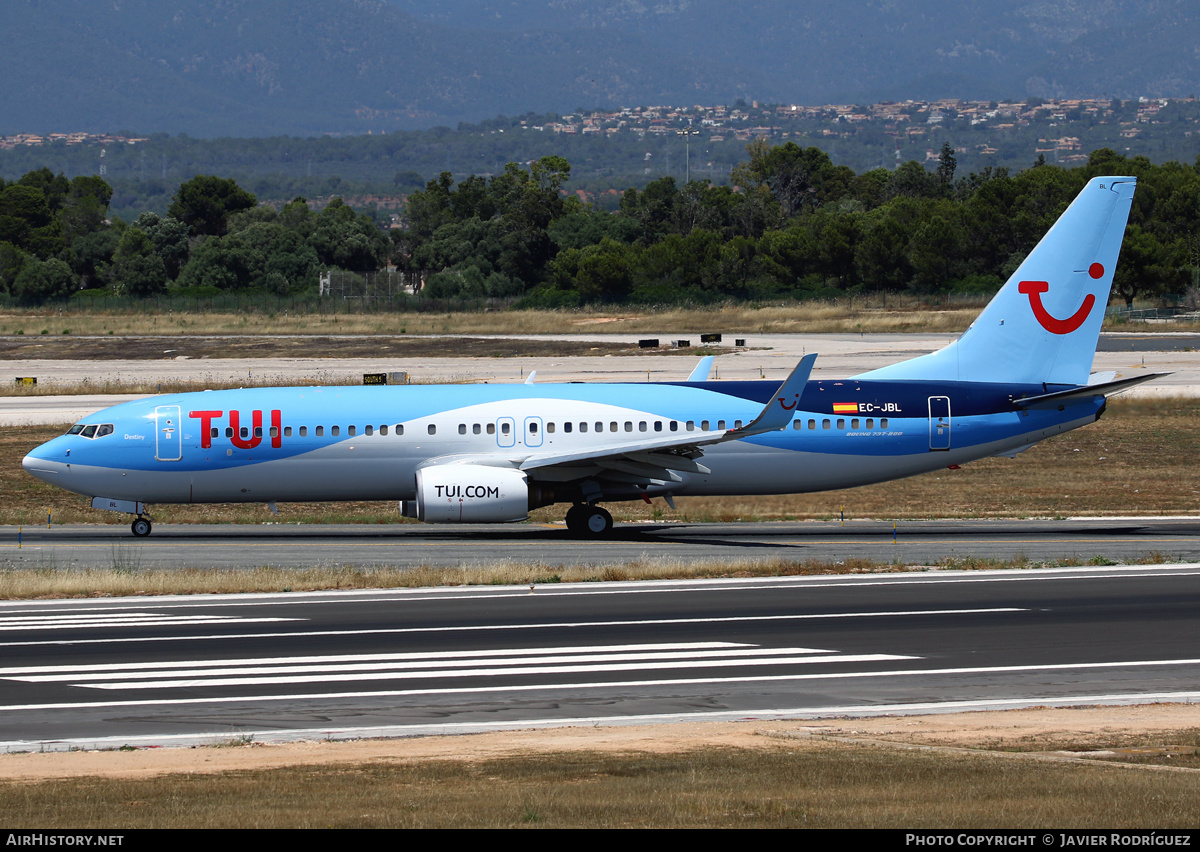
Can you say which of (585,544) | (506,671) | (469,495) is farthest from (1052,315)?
(506,671)

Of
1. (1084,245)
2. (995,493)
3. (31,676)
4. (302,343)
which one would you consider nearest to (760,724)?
(31,676)

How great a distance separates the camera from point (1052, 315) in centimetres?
3891

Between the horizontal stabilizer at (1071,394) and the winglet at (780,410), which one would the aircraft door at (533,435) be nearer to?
the winglet at (780,410)

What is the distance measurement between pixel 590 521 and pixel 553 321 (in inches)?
3681

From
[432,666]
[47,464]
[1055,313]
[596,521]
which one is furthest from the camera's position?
[1055,313]

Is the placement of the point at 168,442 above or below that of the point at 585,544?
above

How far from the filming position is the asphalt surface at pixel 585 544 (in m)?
32.9

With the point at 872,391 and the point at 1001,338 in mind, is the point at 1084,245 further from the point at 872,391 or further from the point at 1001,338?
the point at 872,391

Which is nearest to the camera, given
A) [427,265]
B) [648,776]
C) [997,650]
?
[648,776]

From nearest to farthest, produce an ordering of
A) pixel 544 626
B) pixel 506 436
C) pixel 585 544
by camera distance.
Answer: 1. pixel 544 626
2. pixel 585 544
3. pixel 506 436

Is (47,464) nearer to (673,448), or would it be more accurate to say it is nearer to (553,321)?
(673,448)

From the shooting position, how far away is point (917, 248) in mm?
137375

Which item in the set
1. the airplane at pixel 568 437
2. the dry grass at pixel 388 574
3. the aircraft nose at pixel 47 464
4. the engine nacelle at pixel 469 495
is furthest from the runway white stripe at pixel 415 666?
the aircraft nose at pixel 47 464

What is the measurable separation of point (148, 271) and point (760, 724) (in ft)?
487
